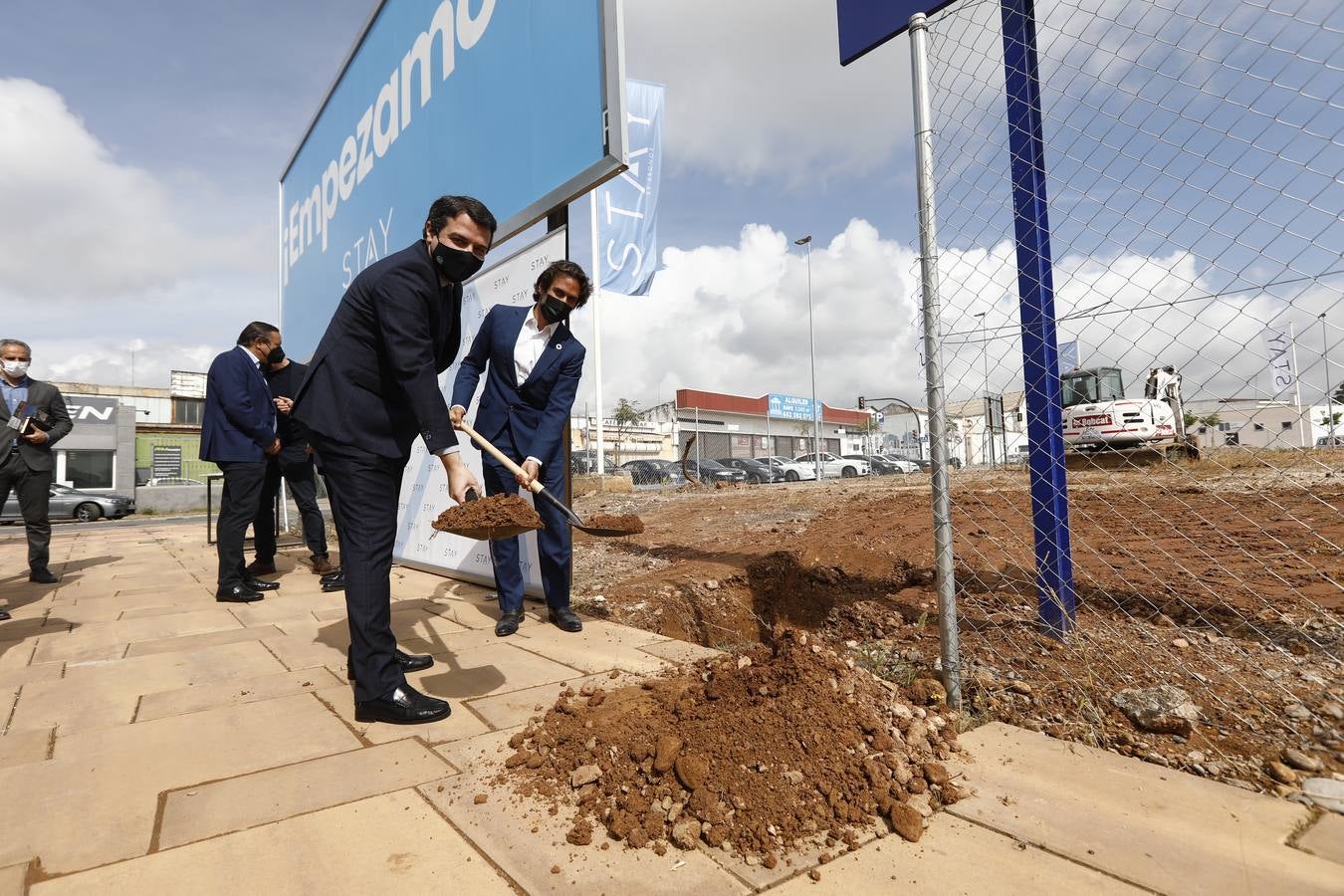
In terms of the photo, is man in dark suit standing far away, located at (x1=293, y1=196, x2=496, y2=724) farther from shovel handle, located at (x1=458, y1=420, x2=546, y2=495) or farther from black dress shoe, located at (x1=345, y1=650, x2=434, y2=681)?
shovel handle, located at (x1=458, y1=420, x2=546, y2=495)

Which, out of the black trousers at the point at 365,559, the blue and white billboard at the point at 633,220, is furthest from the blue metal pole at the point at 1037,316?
the blue and white billboard at the point at 633,220

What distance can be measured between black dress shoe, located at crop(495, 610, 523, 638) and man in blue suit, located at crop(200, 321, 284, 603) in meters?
2.12

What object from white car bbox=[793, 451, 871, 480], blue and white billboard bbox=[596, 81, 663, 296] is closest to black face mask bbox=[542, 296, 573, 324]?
blue and white billboard bbox=[596, 81, 663, 296]

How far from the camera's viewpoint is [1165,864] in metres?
1.34

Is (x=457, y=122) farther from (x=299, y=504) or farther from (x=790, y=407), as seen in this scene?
(x=790, y=407)

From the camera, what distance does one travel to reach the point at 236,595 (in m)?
4.41

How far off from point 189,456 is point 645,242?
25765mm

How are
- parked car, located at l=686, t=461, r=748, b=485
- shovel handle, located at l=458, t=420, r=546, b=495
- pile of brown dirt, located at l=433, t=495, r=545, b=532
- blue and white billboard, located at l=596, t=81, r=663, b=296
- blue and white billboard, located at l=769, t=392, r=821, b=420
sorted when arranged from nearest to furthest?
pile of brown dirt, located at l=433, t=495, r=545, b=532 < shovel handle, located at l=458, t=420, r=546, b=495 < blue and white billboard, located at l=596, t=81, r=663, b=296 < parked car, located at l=686, t=461, r=748, b=485 < blue and white billboard, located at l=769, t=392, r=821, b=420

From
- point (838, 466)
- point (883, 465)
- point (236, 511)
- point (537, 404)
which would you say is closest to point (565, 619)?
point (537, 404)

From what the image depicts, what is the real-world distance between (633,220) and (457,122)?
947 cm

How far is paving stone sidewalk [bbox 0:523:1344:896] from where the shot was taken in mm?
1348

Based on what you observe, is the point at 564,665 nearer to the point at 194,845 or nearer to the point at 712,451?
the point at 194,845

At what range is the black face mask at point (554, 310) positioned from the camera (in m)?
3.42

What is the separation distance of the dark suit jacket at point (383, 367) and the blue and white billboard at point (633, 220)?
11688mm
